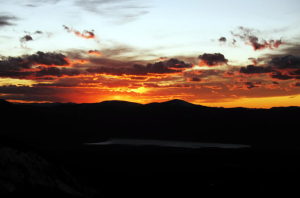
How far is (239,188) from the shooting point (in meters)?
60.7

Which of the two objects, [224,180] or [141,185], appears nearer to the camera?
[141,185]

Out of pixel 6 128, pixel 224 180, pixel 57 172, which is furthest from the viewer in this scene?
pixel 6 128

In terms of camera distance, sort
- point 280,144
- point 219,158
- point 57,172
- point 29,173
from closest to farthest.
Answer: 1. point 29,173
2. point 57,172
3. point 219,158
4. point 280,144

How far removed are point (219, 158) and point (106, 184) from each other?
6304 cm

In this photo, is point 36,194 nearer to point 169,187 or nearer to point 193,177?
point 169,187

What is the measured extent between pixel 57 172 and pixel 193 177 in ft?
127

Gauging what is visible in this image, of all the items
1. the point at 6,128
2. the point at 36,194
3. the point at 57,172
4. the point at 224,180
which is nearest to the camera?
the point at 36,194

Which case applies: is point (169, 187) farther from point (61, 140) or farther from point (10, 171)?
point (61, 140)

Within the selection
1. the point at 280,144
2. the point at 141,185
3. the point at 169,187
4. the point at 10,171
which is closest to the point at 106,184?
the point at 141,185

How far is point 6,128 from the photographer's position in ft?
553

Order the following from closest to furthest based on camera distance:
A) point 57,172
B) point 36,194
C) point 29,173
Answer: point 36,194
point 29,173
point 57,172

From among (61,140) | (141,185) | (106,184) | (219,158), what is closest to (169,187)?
(141,185)

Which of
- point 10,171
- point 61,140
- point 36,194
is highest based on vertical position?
point 10,171

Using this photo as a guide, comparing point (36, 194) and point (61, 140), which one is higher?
point (36, 194)
